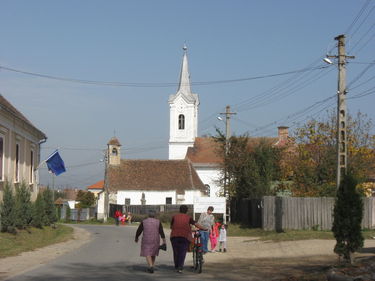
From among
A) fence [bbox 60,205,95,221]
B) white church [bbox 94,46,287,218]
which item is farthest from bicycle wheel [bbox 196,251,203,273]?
fence [bbox 60,205,95,221]

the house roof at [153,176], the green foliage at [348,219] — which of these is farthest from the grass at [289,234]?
the house roof at [153,176]

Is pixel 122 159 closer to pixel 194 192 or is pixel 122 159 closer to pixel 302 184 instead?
pixel 194 192

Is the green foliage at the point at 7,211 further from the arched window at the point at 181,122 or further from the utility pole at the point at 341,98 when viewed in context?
Answer: the arched window at the point at 181,122

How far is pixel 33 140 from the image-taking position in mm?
35344

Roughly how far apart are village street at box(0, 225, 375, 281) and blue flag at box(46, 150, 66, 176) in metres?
13.2

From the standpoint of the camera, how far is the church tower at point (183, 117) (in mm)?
Result: 93250

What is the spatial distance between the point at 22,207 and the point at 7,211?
1.79 m

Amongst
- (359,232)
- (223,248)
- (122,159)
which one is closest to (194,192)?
(122,159)

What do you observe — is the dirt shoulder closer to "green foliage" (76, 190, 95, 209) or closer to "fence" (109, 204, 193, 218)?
"fence" (109, 204, 193, 218)

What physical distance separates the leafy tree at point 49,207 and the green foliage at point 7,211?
9.44 m

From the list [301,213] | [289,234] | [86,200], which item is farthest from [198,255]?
[86,200]

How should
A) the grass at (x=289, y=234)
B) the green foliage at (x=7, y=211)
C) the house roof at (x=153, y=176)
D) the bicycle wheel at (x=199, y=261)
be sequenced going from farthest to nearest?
the house roof at (x=153, y=176) < the grass at (x=289, y=234) < the green foliage at (x=7, y=211) < the bicycle wheel at (x=199, y=261)

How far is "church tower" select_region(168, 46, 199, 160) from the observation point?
93.2 metres

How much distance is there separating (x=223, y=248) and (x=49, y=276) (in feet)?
33.4
